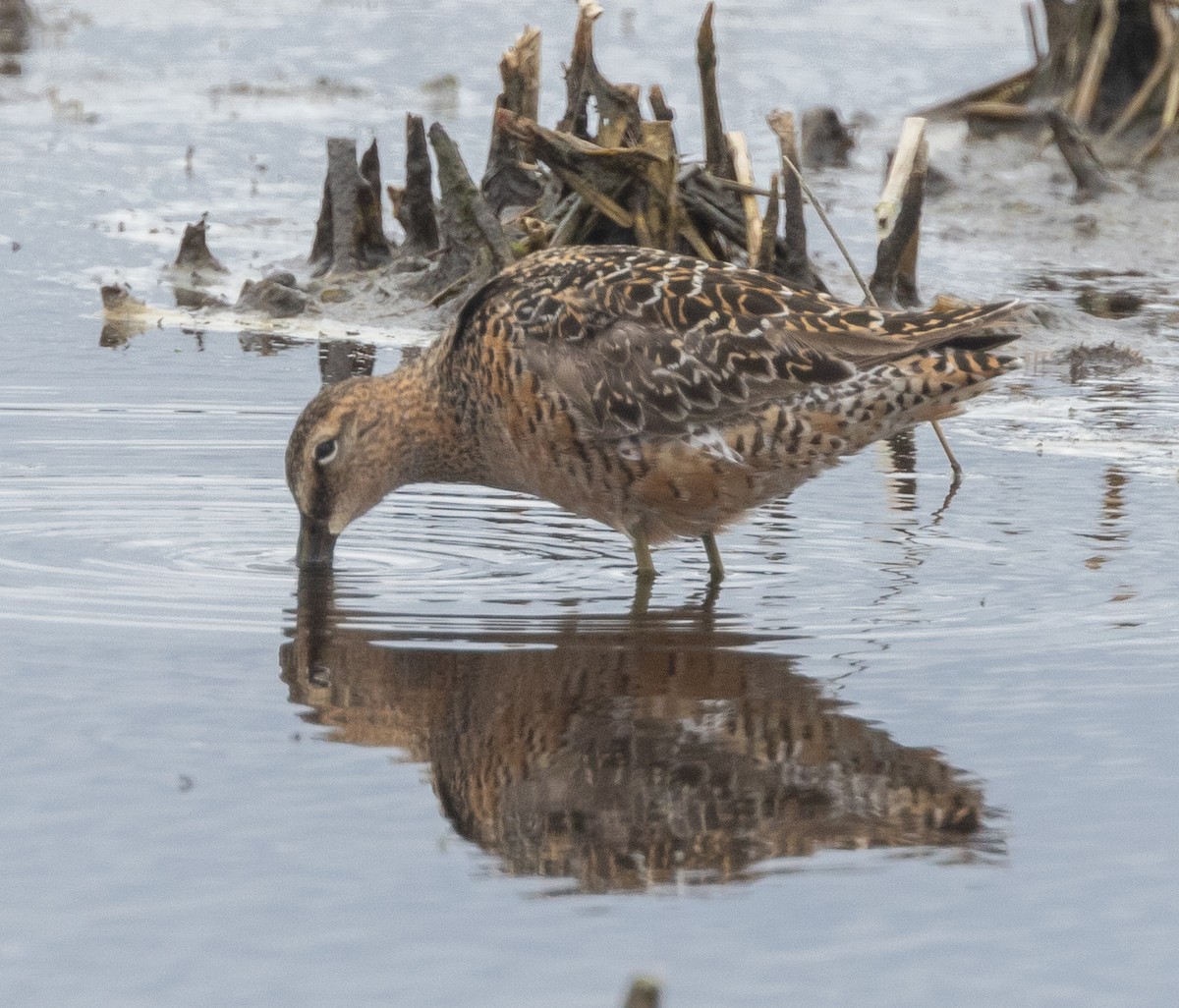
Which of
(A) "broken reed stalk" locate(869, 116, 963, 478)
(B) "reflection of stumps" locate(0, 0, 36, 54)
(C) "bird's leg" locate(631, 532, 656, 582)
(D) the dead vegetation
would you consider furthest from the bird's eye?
(B) "reflection of stumps" locate(0, 0, 36, 54)

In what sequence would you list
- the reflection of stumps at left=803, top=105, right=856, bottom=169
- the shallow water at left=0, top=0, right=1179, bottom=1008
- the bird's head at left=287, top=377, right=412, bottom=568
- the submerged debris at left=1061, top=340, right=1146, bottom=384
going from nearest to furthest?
the shallow water at left=0, top=0, right=1179, bottom=1008
the bird's head at left=287, top=377, right=412, bottom=568
the submerged debris at left=1061, top=340, right=1146, bottom=384
the reflection of stumps at left=803, top=105, right=856, bottom=169

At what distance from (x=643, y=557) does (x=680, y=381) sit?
1.89 ft

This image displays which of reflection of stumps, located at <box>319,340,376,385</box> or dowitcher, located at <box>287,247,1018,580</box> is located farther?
reflection of stumps, located at <box>319,340,376,385</box>

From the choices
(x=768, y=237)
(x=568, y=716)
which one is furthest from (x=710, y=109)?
(x=568, y=716)

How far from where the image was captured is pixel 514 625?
5.41 m

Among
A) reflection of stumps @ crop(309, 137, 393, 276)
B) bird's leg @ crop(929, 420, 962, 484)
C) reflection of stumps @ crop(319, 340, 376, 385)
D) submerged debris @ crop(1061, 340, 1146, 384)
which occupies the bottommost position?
reflection of stumps @ crop(319, 340, 376, 385)

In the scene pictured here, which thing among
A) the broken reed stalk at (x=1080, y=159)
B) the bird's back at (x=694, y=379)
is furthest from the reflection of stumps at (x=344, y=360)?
the broken reed stalk at (x=1080, y=159)

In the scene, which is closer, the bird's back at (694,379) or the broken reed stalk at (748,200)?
the bird's back at (694,379)

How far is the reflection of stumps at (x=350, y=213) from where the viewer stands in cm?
968

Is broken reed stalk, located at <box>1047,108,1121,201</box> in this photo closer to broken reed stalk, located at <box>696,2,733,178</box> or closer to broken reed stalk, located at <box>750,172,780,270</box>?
broken reed stalk, located at <box>696,2,733,178</box>

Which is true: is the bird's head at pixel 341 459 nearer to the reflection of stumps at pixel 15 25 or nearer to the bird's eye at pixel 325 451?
the bird's eye at pixel 325 451

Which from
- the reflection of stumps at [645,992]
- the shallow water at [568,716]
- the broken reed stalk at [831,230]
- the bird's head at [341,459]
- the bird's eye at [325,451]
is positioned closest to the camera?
the reflection of stumps at [645,992]

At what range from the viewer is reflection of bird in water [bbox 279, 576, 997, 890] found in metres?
4.02

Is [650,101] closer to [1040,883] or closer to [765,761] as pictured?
[765,761]
